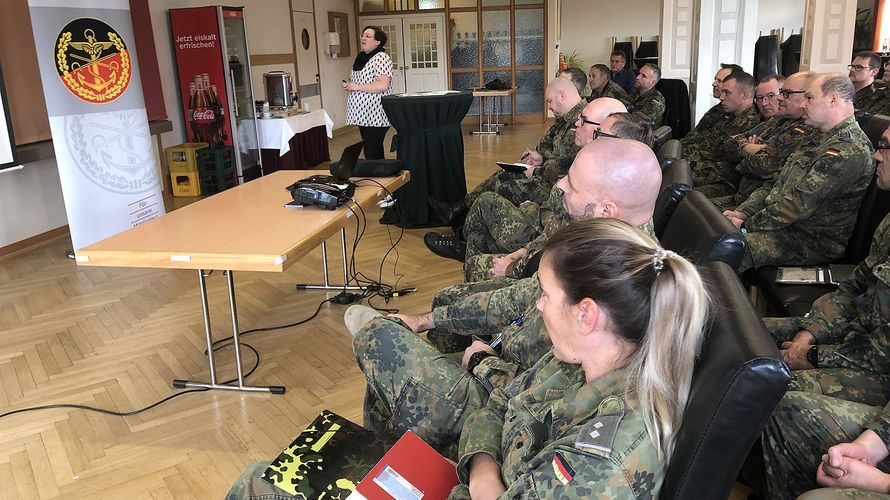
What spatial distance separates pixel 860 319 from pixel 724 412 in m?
1.20

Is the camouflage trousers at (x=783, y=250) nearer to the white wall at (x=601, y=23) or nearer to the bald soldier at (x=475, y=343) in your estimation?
the bald soldier at (x=475, y=343)

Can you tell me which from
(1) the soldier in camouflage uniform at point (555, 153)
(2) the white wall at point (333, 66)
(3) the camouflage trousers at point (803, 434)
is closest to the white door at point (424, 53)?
(2) the white wall at point (333, 66)

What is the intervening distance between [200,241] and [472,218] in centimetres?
166

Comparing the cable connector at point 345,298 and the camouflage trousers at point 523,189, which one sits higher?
the camouflage trousers at point 523,189

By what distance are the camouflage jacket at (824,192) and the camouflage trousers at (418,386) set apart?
77.0 inches

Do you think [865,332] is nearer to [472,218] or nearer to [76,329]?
[472,218]

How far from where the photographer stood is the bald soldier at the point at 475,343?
175 centimetres

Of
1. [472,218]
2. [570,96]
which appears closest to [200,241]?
[472,218]

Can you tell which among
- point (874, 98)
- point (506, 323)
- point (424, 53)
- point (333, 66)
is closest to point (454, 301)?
point (506, 323)

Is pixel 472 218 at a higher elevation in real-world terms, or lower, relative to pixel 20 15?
lower

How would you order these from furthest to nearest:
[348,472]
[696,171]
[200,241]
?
[696,171]
[200,241]
[348,472]

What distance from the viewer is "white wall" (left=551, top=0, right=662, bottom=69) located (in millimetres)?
13492

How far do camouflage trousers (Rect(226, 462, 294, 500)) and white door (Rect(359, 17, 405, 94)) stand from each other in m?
11.9

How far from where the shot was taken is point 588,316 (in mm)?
1203
